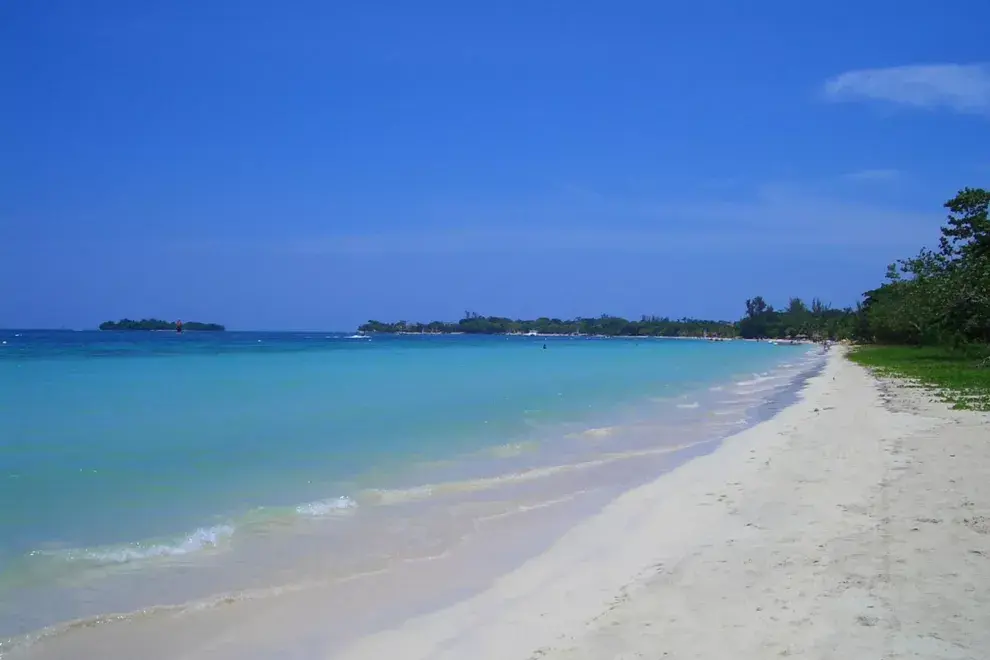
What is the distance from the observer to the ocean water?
639cm

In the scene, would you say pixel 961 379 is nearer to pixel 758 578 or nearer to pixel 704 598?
pixel 758 578

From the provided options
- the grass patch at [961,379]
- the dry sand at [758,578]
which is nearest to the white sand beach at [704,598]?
the dry sand at [758,578]

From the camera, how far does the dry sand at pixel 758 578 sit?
167 inches

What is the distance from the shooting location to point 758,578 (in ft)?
17.4

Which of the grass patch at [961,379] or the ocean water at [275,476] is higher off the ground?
the grass patch at [961,379]

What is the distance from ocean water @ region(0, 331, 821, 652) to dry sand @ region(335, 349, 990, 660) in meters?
1.27

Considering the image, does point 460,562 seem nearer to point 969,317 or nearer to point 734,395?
point 734,395

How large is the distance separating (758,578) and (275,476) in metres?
7.41

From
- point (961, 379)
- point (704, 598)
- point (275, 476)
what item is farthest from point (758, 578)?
point (961, 379)

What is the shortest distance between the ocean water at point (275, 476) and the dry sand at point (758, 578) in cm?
127

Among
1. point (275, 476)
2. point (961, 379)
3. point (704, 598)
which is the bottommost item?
point (275, 476)

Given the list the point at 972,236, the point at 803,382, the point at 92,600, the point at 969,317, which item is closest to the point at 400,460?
the point at 92,600

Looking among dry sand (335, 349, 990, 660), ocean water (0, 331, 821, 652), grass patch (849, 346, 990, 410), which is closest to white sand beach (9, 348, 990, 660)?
dry sand (335, 349, 990, 660)

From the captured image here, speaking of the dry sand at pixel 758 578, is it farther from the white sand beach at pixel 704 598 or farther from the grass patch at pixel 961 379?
the grass patch at pixel 961 379
